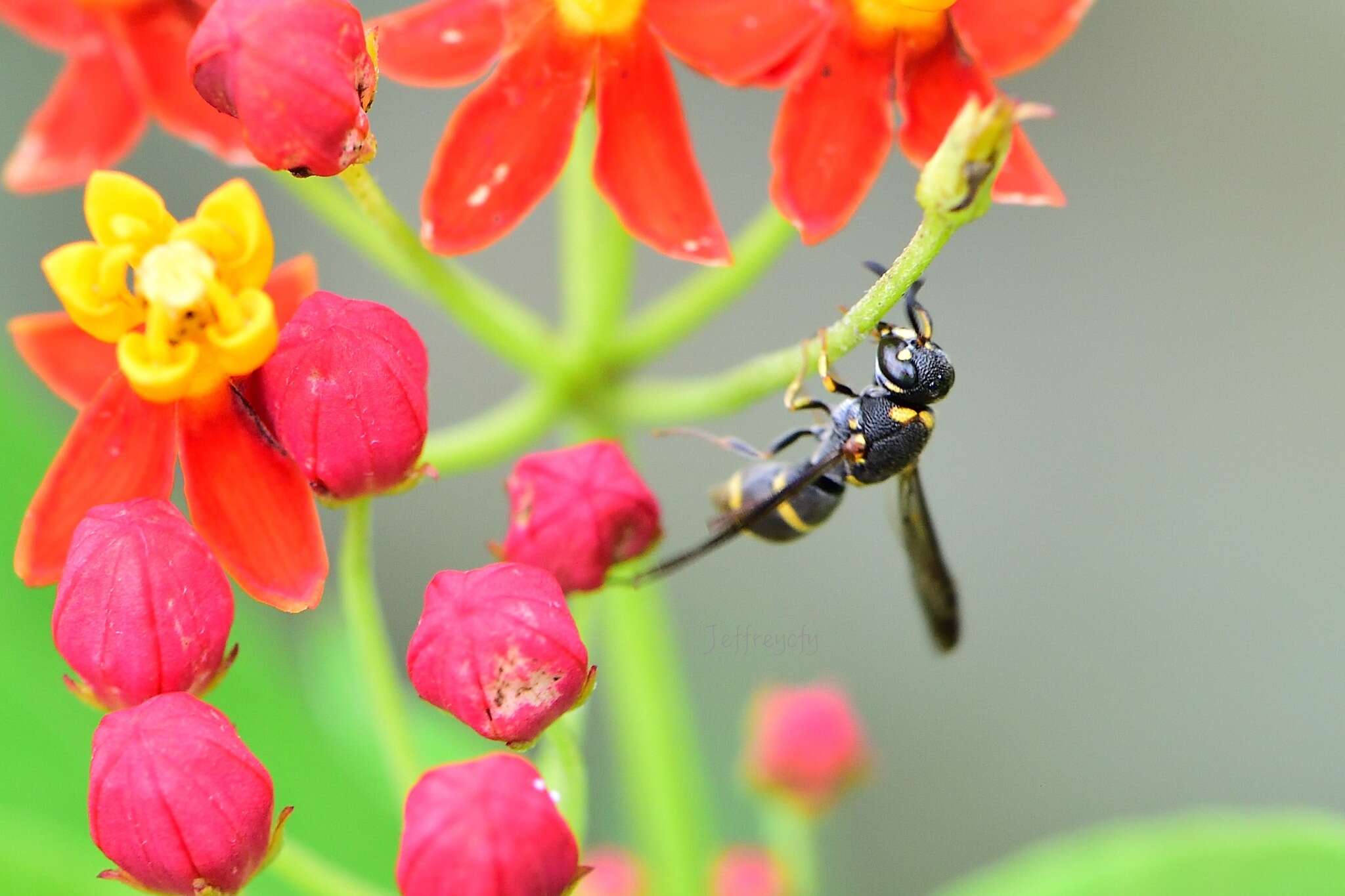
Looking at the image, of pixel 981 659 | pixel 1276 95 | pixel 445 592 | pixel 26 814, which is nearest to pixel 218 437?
pixel 445 592

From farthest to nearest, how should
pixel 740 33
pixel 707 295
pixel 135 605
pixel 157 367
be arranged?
pixel 707 295
pixel 740 33
pixel 157 367
pixel 135 605

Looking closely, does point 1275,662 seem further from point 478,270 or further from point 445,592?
point 445,592

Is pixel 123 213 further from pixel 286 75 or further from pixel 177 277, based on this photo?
pixel 286 75

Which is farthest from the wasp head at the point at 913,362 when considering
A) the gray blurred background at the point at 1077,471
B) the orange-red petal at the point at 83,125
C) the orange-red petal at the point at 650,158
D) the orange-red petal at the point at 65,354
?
the gray blurred background at the point at 1077,471

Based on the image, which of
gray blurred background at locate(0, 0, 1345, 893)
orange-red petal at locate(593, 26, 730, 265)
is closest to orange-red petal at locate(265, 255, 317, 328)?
orange-red petal at locate(593, 26, 730, 265)

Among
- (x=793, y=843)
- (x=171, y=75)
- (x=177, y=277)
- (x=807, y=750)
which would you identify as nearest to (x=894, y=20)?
(x=177, y=277)

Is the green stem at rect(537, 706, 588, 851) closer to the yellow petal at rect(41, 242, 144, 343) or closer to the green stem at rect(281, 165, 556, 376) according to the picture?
the green stem at rect(281, 165, 556, 376)
